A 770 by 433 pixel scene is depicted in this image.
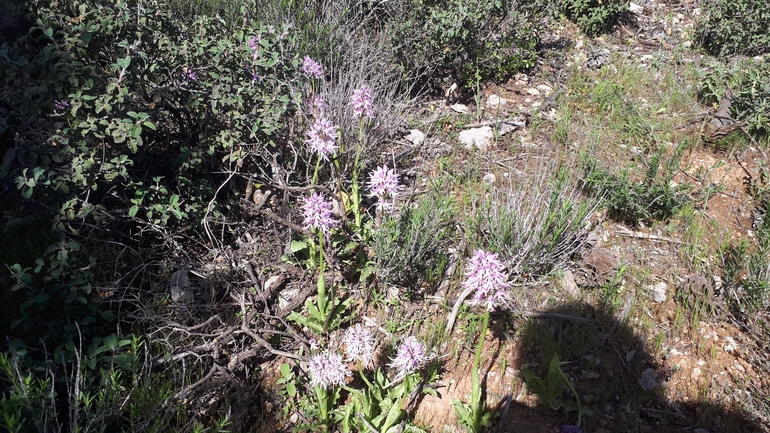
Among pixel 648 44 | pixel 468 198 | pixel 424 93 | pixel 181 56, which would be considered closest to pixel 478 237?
pixel 468 198

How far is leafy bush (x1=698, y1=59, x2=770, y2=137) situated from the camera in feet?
13.4

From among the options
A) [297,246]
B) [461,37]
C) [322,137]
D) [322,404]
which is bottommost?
[322,404]

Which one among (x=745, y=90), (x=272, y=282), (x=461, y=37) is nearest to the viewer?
(x=272, y=282)

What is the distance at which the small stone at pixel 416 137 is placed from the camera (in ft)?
14.3

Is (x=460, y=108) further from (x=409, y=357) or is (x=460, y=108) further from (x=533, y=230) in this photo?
(x=409, y=357)

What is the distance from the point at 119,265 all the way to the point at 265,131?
127 cm

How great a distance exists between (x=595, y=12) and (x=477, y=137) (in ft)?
8.28

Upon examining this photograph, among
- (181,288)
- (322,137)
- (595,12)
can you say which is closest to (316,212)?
(322,137)

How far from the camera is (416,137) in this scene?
4.41 m

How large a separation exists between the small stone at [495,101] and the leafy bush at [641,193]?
139 centimetres

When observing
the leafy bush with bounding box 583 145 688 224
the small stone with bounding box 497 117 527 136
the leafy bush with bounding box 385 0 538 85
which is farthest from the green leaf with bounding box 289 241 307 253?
the leafy bush with bounding box 385 0 538 85

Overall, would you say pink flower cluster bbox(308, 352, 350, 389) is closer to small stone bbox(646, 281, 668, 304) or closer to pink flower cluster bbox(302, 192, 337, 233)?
pink flower cluster bbox(302, 192, 337, 233)

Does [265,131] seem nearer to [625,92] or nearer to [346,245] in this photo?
[346,245]

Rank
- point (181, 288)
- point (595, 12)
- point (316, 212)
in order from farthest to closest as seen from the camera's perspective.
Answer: point (595, 12)
point (181, 288)
point (316, 212)
